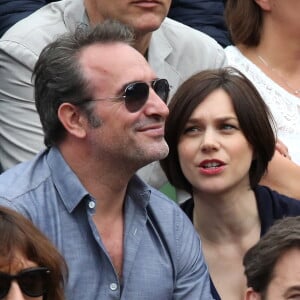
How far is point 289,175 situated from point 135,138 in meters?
1.08

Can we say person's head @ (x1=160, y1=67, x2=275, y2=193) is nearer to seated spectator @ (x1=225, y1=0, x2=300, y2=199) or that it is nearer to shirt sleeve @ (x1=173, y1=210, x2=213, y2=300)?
shirt sleeve @ (x1=173, y1=210, x2=213, y2=300)

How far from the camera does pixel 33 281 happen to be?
10.1ft

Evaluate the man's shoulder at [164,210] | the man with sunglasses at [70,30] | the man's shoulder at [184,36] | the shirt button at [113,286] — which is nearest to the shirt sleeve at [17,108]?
the man with sunglasses at [70,30]

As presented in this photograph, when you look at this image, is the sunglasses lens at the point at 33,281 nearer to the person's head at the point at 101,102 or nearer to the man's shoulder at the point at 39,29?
the person's head at the point at 101,102

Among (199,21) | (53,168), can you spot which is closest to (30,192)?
(53,168)

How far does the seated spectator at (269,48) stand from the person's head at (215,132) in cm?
62

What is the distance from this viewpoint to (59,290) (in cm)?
318

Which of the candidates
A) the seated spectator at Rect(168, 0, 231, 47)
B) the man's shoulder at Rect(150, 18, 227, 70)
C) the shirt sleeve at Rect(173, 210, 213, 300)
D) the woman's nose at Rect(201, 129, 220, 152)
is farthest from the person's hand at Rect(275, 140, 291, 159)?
the seated spectator at Rect(168, 0, 231, 47)

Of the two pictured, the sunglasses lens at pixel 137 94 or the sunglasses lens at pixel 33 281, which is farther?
the sunglasses lens at pixel 137 94

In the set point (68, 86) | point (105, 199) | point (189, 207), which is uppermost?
point (68, 86)

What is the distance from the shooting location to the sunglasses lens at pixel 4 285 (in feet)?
9.80

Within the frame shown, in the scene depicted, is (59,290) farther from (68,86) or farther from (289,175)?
(289,175)

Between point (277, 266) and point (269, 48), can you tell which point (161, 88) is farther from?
point (269, 48)

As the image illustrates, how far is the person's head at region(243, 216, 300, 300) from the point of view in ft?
11.5
